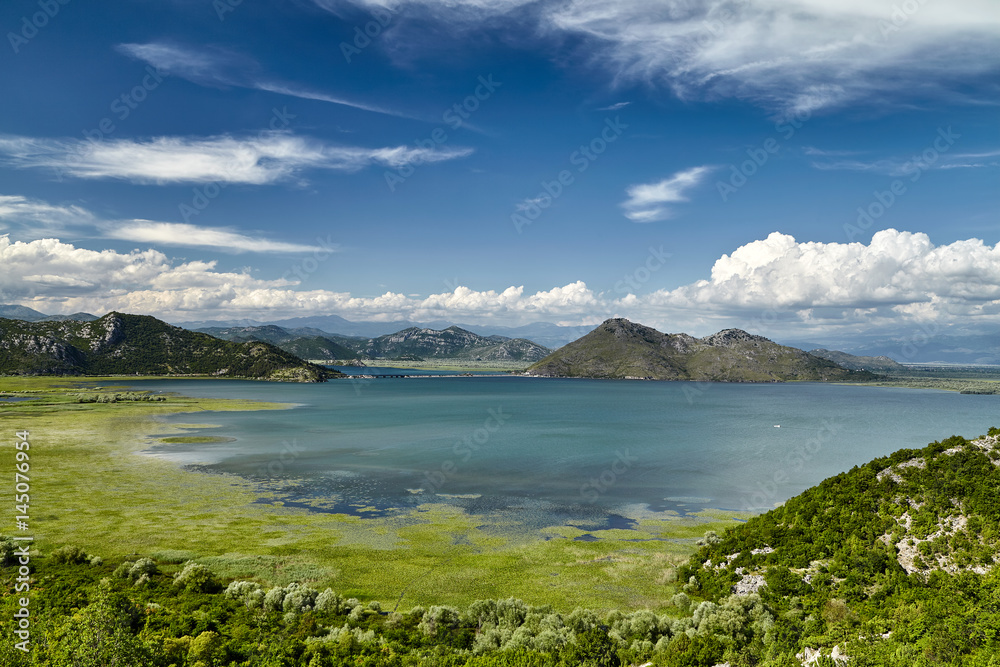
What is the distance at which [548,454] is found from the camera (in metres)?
85.5

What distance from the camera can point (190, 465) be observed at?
69875 mm

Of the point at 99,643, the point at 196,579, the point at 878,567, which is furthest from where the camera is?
the point at 196,579

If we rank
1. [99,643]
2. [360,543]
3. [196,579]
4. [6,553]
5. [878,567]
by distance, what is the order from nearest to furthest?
[99,643] < [878,567] < [196,579] < [6,553] < [360,543]

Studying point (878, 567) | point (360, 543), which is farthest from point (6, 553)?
point (878, 567)

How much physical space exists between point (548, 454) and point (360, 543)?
49.1m

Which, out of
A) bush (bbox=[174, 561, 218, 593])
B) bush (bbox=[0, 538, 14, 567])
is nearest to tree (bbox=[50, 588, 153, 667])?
bush (bbox=[174, 561, 218, 593])

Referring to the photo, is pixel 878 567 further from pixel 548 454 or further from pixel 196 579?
pixel 548 454

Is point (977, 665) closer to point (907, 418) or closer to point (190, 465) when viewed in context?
point (190, 465)

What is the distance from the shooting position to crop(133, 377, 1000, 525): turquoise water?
57.0 meters

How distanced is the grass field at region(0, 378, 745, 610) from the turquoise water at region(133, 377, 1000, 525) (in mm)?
4724

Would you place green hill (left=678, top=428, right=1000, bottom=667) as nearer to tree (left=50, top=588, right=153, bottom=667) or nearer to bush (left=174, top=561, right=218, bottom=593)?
tree (left=50, top=588, right=153, bottom=667)

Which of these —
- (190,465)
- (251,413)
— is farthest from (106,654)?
(251,413)

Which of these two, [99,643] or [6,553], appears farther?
[6,553]

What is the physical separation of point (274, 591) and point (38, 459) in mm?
64652
